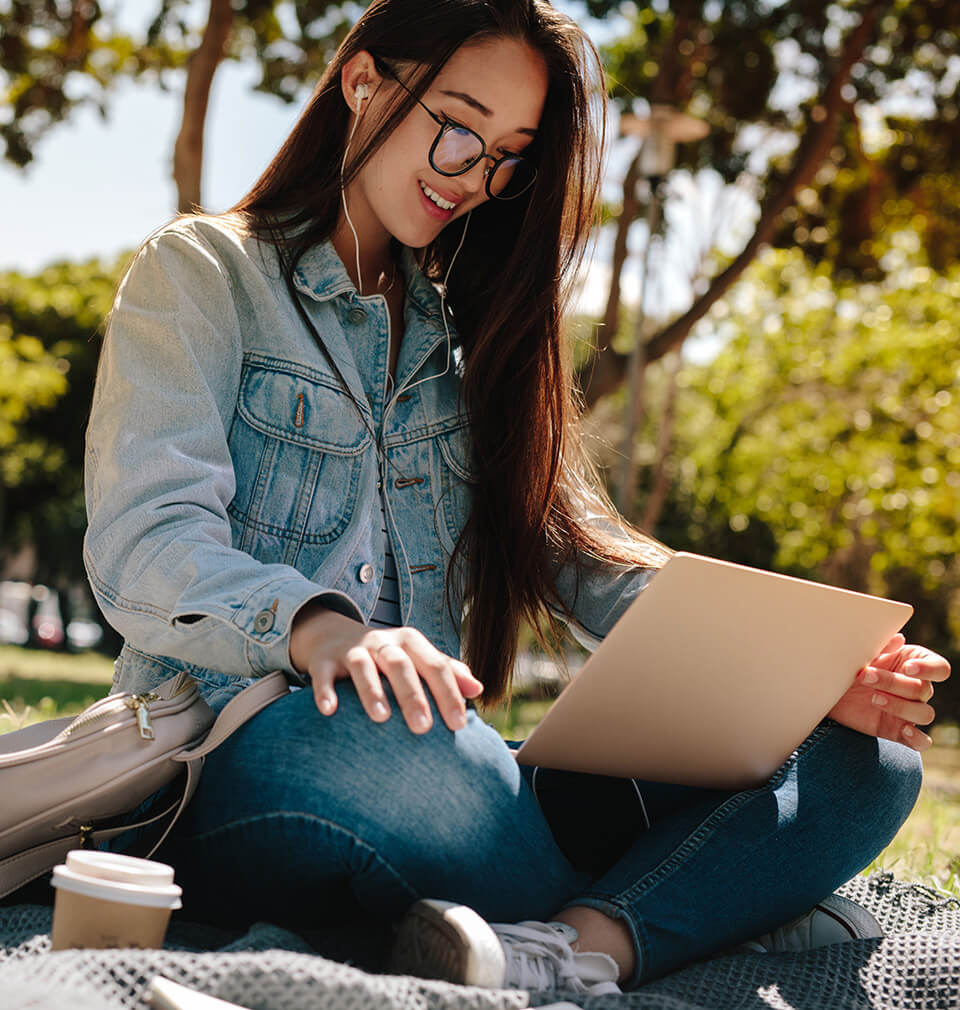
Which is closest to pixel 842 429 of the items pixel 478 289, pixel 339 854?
pixel 478 289

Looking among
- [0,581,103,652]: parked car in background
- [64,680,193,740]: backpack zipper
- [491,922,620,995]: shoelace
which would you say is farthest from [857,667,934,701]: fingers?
[0,581,103,652]: parked car in background

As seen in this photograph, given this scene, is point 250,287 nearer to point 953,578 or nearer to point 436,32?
point 436,32

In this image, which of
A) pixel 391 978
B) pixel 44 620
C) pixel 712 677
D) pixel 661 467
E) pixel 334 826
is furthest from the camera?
pixel 44 620

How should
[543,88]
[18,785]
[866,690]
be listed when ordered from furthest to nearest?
[543,88]
[866,690]
[18,785]

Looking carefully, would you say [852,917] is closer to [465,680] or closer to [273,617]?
[465,680]

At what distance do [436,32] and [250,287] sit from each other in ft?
2.16

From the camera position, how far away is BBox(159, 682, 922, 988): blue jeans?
→ 159cm

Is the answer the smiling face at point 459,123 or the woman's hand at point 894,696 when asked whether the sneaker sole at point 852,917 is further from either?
the smiling face at point 459,123

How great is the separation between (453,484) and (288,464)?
440mm

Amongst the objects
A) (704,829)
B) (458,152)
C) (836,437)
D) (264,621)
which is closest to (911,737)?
(704,829)

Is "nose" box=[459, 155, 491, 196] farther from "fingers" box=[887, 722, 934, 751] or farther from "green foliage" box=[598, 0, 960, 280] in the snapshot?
"green foliage" box=[598, 0, 960, 280]

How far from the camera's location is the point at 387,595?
234 cm

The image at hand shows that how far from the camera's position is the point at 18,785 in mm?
1599

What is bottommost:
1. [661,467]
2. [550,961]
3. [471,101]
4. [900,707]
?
[661,467]
